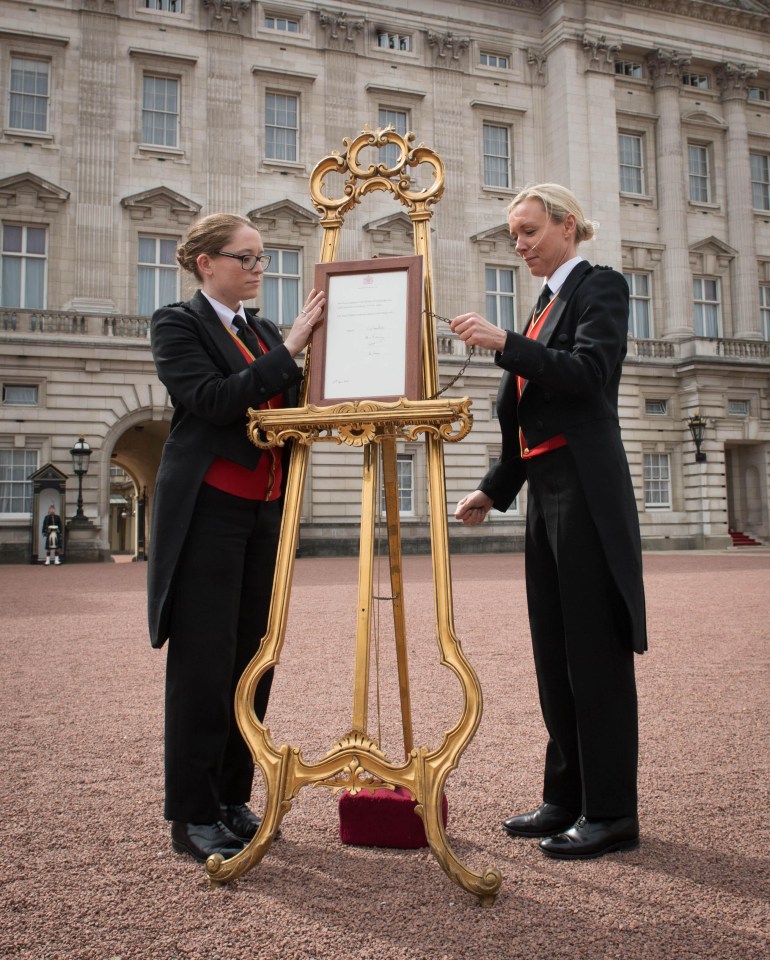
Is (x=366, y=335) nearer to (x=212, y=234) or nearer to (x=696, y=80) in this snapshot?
(x=212, y=234)

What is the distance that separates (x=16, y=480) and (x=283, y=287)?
29.7ft

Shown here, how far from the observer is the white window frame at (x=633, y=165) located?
97.3 ft

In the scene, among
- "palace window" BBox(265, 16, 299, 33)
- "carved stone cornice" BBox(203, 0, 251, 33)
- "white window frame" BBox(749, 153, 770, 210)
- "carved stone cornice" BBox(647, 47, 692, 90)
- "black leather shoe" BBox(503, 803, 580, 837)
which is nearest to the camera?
"black leather shoe" BBox(503, 803, 580, 837)

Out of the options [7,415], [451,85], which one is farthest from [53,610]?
[451,85]

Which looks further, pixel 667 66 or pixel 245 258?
pixel 667 66

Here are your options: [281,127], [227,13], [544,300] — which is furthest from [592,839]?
[227,13]

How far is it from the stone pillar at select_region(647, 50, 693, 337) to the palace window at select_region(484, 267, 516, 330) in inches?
214

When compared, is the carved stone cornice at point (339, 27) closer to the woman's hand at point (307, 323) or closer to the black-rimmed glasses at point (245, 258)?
the black-rimmed glasses at point (245, 258)

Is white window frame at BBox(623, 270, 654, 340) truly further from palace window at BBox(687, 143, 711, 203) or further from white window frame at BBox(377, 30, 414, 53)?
white window frame at BBox(377, 30, 414, 53)

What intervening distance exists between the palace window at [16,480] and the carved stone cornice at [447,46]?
16836 mm

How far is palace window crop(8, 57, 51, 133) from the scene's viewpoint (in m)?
23.6

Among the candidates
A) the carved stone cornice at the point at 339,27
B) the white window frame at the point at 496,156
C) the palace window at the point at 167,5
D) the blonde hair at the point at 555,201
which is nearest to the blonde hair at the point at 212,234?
the blonde hair at the point at 555,201

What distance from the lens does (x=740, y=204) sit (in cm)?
3041

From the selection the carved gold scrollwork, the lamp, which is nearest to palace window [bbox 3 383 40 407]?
the lamp
